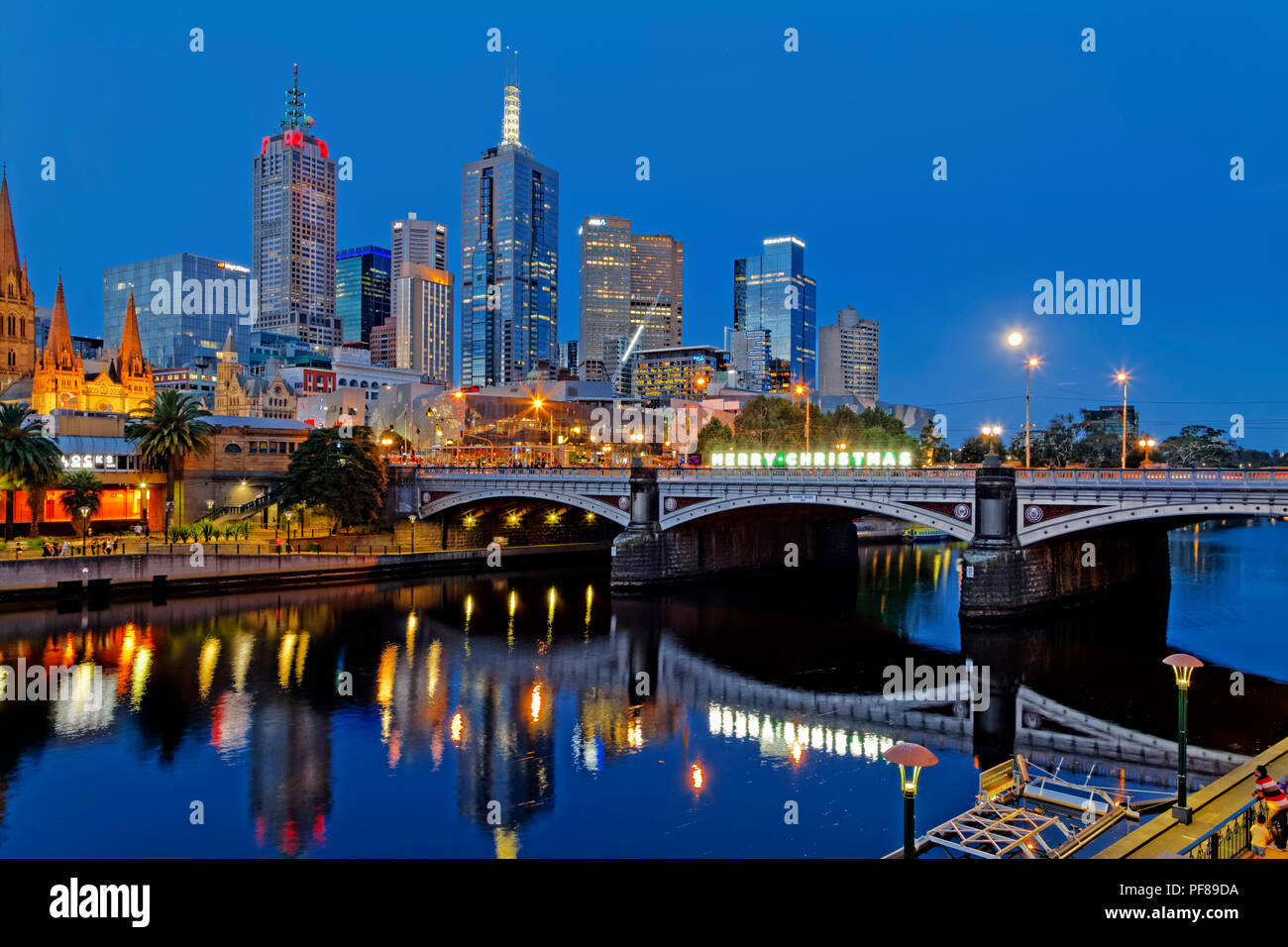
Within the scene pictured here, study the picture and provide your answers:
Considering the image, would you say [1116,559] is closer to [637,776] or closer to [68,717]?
[637,776]

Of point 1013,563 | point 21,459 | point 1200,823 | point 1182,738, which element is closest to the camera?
point 1200,823

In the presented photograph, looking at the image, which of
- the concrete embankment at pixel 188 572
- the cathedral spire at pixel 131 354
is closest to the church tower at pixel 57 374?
the cathedral spire at pixel 131 354

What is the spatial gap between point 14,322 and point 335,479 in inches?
4149

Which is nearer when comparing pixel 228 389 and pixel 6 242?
pixel 6 242

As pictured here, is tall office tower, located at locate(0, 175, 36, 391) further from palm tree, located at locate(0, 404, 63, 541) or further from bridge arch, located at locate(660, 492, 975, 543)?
bridge arch, located at locate(660, 492, 975, 543)

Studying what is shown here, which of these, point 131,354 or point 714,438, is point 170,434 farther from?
point 131,354

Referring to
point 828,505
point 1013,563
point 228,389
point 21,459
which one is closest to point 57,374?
point 228,389

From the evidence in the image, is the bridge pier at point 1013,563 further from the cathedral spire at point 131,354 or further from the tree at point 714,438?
the cathedral spire at point 131,354

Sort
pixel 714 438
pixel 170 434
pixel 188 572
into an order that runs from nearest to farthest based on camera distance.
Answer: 1. pixel 188 572
2. pixel 170 434
3. pixel 714 438

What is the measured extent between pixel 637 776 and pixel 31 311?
521ft

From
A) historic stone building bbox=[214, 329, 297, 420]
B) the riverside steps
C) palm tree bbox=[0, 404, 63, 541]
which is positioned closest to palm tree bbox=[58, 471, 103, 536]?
palm tree bbox=[0, 404, 63, 541]

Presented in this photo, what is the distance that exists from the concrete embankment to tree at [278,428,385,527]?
22.7ft

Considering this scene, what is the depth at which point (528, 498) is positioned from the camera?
74.8m

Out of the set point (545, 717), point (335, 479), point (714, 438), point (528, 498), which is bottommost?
point (545, 717)
